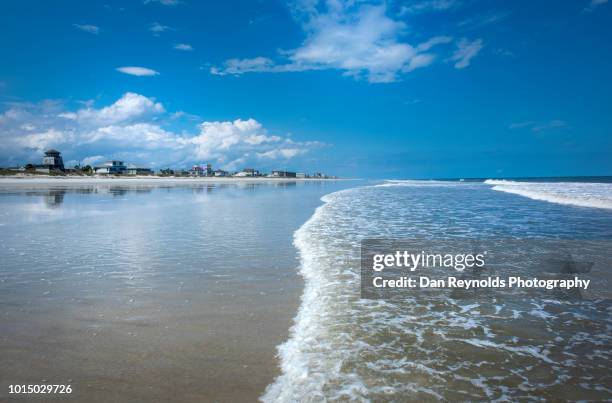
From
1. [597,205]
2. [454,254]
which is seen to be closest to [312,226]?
[454,254]

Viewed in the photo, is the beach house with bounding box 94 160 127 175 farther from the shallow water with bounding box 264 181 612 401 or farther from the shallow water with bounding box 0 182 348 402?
the shallow water with bounding box 264 181 612 401

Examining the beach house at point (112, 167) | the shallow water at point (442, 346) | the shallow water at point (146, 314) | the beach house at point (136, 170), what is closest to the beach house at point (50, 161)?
the beach house at point (112, 167)

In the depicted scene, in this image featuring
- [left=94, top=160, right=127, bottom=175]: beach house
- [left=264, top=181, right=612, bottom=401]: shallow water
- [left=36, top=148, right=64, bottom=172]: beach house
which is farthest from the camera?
[left=94, top=160, right=127, bottom=175]: beach house

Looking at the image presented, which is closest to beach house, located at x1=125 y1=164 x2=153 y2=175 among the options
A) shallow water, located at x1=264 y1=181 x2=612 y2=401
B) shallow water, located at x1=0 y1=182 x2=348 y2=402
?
shallow water, located at x1=0 y1=182 x2=348 y2=402

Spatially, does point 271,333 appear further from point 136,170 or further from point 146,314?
point 136,170

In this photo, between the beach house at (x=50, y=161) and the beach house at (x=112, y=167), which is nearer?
the beach house at (x=50, y=161)

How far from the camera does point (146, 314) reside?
5602 millimetres

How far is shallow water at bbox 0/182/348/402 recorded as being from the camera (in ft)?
12.6

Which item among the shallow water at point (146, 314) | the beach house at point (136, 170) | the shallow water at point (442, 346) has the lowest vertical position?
the shallow water at point (442, 346)

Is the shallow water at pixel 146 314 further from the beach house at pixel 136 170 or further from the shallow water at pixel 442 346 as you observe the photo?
the beach house at pixel 136 170

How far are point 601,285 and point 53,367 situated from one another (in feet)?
32.0

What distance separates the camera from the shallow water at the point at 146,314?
12.6ft

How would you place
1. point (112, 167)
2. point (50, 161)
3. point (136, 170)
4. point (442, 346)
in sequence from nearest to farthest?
point (442, 346)
point (50, 161)
point (112, 167)
point (136, 170)

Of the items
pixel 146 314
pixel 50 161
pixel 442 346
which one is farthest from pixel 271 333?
pixel 50 161
